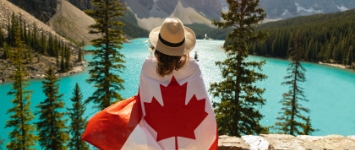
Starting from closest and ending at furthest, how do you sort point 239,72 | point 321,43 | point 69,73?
point 239,72 → point 69,73 → point 321,43

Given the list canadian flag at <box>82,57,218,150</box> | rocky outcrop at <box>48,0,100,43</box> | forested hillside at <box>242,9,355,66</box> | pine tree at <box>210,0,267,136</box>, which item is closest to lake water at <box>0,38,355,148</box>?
pine tree at <box>210,0,267,136</box>

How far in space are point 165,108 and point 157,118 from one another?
13 cm

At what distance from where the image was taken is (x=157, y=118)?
9.07ft

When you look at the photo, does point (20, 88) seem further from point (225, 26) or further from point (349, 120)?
point (349, 120)

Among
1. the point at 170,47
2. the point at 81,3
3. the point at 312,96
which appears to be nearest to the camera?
the point at 170,47

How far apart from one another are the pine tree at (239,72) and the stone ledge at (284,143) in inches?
292

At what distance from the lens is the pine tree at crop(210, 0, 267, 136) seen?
1263 centimetres

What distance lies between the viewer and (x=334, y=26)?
Result: 9719 centimetres

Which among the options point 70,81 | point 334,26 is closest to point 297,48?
point 70,81

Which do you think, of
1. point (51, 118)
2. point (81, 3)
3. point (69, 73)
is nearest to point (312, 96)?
point (51, 118)

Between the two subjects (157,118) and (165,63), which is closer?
(165,63)

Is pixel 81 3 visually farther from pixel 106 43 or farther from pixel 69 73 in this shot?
pixel 106 43

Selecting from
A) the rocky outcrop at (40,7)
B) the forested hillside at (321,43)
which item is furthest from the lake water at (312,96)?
the rocky outcrop at (40,7)

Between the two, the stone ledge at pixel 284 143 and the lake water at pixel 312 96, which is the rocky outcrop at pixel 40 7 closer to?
the lake water at pixel 312 96
